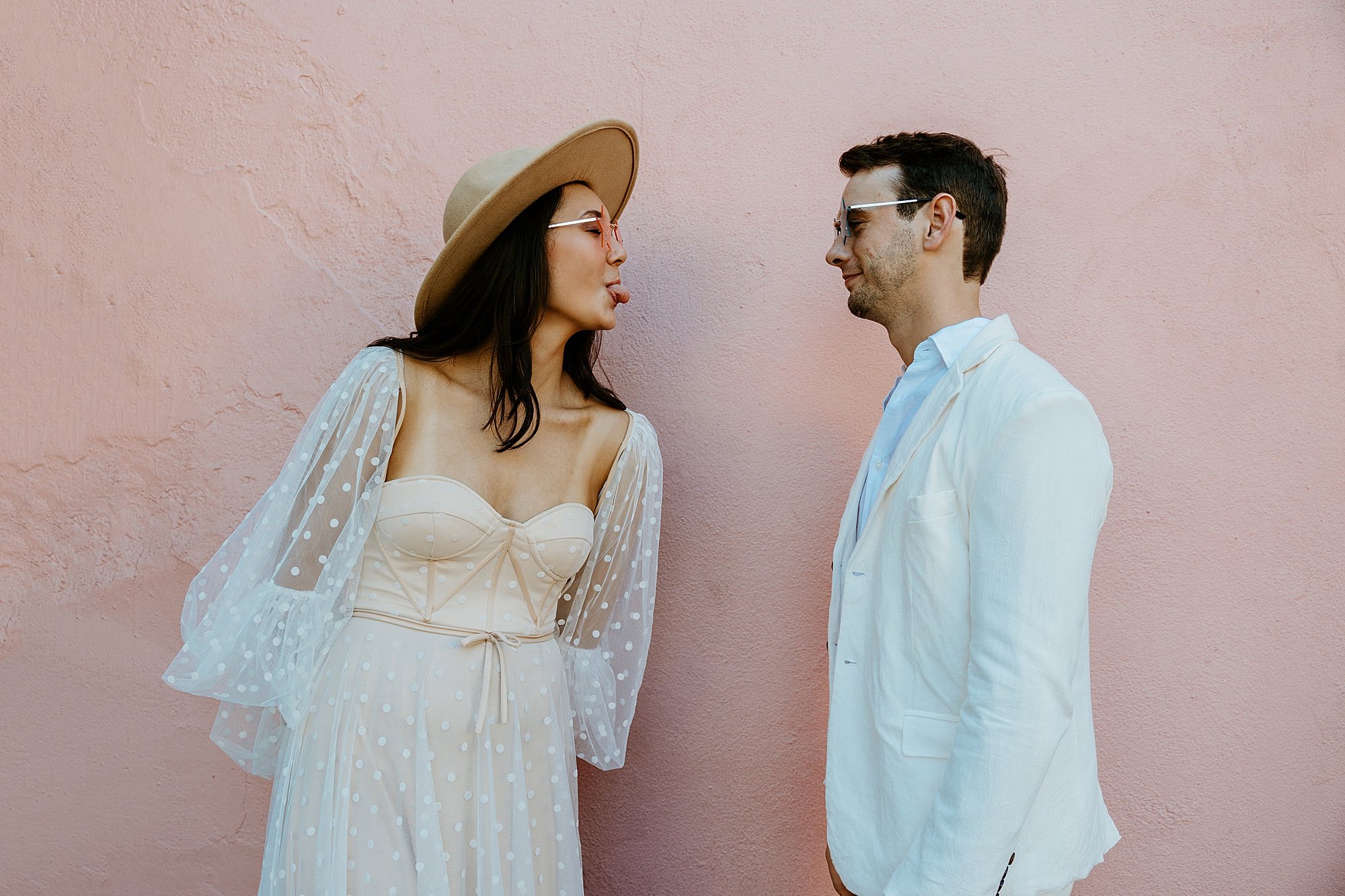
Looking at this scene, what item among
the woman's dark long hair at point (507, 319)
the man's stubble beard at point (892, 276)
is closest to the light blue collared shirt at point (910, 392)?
the man's stubble beard at point (892, 276)

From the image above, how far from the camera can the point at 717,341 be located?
2729mm

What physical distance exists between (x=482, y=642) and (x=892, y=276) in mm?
1153

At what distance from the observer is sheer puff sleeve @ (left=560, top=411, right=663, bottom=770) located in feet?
8.04

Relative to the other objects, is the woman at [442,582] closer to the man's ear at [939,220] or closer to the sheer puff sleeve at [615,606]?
the sheer puff sleeve at [615,606]

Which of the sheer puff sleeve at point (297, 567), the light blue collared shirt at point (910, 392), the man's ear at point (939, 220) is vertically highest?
the man's ear at point (939, 220)

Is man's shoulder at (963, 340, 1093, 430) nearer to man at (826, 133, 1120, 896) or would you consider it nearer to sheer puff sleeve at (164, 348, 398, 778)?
man at (826, 133, 1120, 896)

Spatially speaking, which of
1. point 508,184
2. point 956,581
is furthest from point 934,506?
point 508,184

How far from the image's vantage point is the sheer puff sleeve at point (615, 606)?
96.4 inches

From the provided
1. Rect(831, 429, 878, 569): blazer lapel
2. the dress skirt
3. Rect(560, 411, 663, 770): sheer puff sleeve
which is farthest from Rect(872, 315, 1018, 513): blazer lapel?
the dress skirt

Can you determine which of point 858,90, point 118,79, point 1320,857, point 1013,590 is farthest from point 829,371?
point 118,79

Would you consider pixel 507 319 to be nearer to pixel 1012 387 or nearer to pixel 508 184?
pixel 508 184

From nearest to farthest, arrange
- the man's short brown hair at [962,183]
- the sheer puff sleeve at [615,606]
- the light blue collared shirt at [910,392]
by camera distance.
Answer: the light blue collared shirt at [910,392] → the man's short brown hair at [962,183] → the sheer puff sleeve at [615,606]

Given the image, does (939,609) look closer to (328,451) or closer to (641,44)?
(328,451)

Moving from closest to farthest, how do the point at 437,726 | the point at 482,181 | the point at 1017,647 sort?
the point at 1017,647 < the point at 437,726 < the point at 482,181
